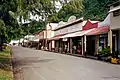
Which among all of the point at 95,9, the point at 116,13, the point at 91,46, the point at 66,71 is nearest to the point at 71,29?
the point at 95,9

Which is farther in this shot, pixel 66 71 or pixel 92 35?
pixel 92 35

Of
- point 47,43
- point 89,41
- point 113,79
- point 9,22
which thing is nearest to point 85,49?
point 89,41

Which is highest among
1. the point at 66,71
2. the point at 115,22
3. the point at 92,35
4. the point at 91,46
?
the point at 115,22

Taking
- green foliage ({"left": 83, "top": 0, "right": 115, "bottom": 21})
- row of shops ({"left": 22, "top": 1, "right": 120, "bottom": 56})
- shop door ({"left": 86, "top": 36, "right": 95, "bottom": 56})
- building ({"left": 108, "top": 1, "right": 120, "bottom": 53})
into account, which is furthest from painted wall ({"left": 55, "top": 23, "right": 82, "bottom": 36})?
building ({"left": 108, "top": 1, "right": 120, "bottom": 53})

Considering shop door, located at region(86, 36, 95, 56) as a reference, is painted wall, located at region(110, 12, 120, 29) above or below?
above

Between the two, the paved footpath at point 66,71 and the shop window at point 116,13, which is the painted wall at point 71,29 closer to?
the shop window at point 116,13

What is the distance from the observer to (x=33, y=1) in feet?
57.0

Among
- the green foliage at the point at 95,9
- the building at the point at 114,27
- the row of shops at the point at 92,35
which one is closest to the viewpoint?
the building at the point at 114,27

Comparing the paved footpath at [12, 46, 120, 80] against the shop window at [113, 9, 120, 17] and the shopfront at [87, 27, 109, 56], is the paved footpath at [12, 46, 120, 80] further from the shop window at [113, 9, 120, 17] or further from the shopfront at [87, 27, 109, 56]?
the shopfront at [87, 27, 109, 56]

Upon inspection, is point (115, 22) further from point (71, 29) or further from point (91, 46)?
point (71, 29)

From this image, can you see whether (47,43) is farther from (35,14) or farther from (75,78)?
(75,78)

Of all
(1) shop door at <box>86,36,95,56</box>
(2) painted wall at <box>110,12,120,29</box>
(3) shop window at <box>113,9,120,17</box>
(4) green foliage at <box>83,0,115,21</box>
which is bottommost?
(1) shop door at <box>86,36,95,56</box>

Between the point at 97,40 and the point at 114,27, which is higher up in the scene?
the point at 114,27

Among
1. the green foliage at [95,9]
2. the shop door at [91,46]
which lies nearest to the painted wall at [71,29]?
the shop door at [91,46]
